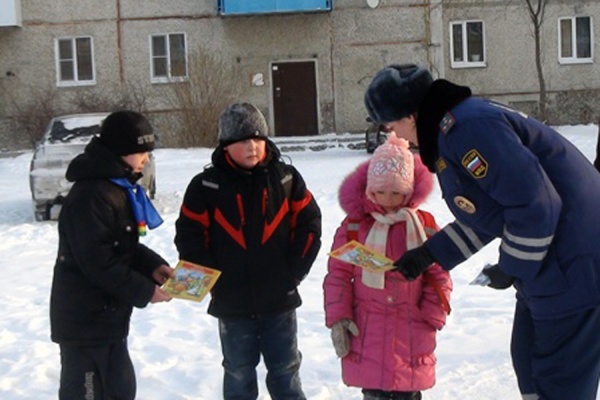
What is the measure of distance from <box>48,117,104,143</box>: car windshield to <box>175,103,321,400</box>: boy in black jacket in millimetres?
9085

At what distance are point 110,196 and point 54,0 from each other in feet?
79.5

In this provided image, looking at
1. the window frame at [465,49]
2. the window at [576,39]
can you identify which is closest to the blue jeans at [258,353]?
the window frame at [465,49]

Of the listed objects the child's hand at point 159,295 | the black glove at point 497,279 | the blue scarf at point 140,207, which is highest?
the blue scarf at point 140,207

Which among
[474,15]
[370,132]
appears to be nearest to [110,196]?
[370,132]

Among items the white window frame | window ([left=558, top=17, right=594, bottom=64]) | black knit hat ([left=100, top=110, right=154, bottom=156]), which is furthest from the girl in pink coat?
window ([left=558, top=17, right=594, bottom=64])

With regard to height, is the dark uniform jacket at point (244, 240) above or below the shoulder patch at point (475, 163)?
below

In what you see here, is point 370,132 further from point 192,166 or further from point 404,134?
point 404,134

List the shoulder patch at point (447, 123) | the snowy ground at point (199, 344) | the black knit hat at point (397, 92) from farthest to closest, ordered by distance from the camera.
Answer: the snowy ground at point (199, 344)
the black knit hat at point (397, 92)
the shoulder patch at point (447, 123)

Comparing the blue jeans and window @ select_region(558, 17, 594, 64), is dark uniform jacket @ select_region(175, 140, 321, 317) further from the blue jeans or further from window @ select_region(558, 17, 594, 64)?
window @ select_region(558, 17, 594, 64)

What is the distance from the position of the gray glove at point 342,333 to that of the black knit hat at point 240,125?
98cm

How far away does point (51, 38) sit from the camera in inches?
1044

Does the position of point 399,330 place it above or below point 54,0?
below

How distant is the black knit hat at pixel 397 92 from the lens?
10.5 feet

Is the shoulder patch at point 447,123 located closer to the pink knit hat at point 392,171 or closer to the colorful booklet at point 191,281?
the pink knit hat at point 392,171
